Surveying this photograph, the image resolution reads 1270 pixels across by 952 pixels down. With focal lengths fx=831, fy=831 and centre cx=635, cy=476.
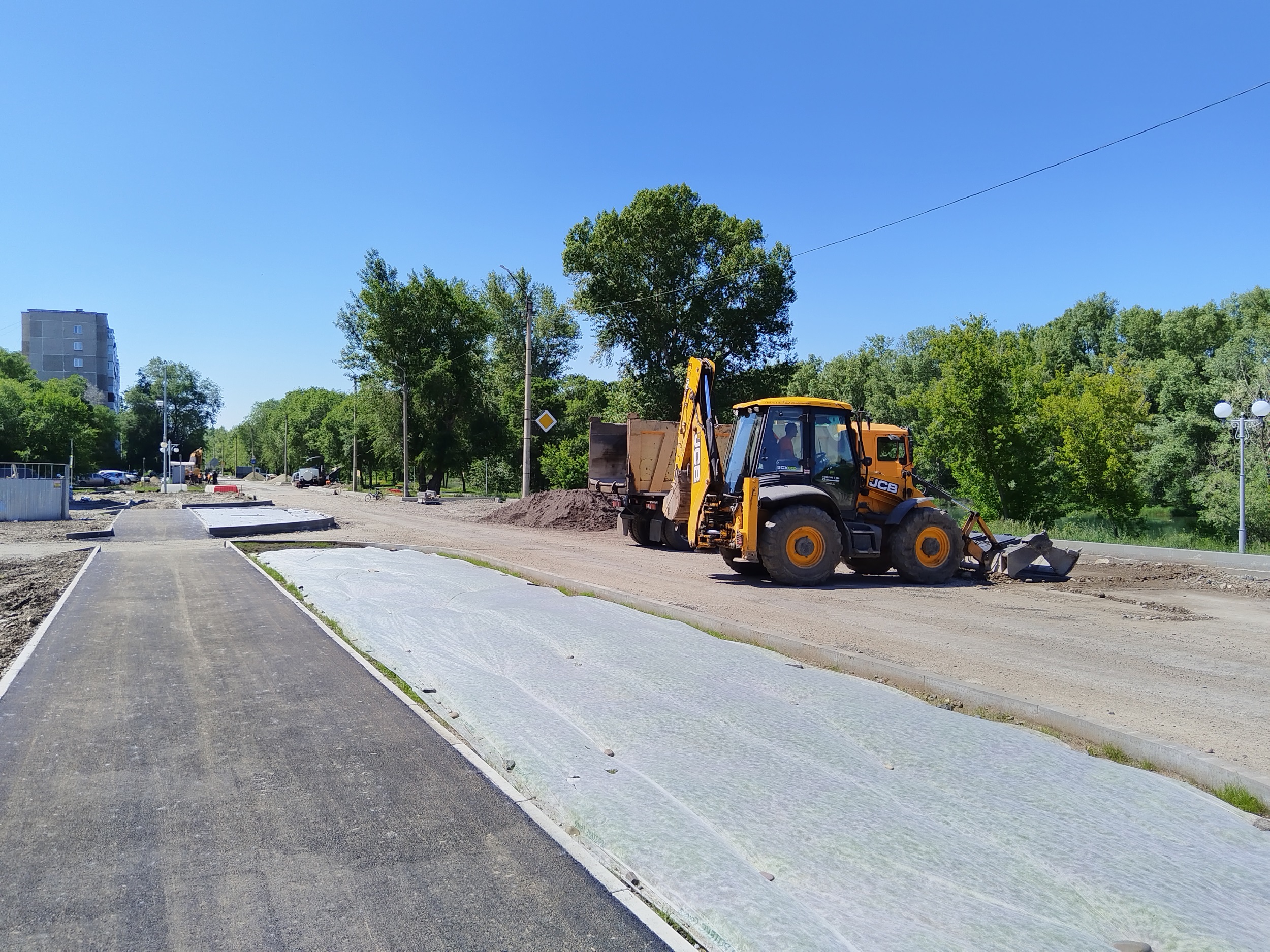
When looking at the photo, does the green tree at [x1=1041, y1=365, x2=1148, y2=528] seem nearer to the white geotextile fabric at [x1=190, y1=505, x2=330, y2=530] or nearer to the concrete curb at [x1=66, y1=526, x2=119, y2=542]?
the white geotextile fabric at [x1=190, y1=505, x2=330, y2=530]

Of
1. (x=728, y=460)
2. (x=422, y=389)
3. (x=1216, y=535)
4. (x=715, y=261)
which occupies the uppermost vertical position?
(x=715, y=261)

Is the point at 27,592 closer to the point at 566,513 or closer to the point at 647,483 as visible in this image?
the point at 647,483

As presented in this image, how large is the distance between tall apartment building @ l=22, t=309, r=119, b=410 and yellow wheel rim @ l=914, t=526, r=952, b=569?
117104mm

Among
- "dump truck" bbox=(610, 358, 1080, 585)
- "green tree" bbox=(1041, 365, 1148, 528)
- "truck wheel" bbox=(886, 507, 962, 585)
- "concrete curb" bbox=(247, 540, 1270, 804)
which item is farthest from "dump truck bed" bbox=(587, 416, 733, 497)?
"green tree" bbox=(1041, 365, 1148, 528)

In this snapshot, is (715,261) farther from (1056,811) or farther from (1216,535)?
(1056,811)

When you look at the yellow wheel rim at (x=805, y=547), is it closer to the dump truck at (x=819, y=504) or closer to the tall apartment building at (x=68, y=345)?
the dump truck at (x=819, y=504)

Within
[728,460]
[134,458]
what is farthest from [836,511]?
[134,458]

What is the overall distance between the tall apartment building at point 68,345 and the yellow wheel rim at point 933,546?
117104 millimetres

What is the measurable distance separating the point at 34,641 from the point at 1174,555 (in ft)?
62.4

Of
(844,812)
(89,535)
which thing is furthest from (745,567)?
(89,535)

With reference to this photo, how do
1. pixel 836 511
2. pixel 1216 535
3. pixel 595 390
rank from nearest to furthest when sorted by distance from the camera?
1. pixel 836 511
2. pixel 1216 535
3. pixel 595 390

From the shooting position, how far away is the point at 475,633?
27.7ft

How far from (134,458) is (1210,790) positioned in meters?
111

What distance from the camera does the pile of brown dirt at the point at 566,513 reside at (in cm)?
2669
